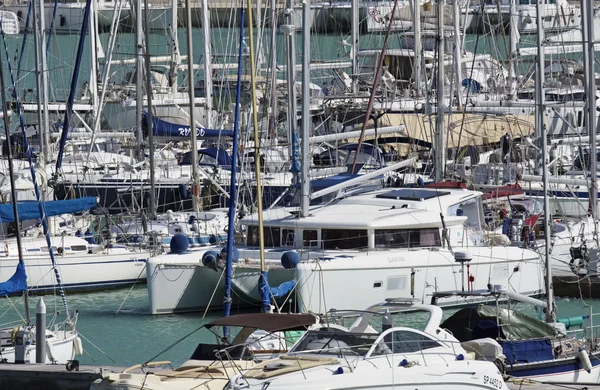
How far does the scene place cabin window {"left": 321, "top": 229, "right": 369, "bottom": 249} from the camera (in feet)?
89.4

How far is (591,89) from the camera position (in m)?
31.8

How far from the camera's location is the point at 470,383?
16.4 meters

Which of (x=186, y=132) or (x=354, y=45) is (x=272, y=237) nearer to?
(x=186, y=132)

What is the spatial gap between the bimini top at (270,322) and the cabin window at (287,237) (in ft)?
27.0

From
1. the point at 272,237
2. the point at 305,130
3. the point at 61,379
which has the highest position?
the point at 305,130

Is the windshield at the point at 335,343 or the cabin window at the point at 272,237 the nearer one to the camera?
the windshield at the point at 335,343

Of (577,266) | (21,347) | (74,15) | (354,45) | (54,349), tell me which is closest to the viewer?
(21,347)

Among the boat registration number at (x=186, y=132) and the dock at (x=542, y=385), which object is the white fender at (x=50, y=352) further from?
the boat registration number at (x=186, y=132)

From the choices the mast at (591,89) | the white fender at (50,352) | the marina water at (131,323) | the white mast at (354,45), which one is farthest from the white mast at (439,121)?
the white fender at (50,352)

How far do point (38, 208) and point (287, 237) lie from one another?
5633 mm

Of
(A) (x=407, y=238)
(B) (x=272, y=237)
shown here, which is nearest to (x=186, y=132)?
(B) (x=272, y=237)

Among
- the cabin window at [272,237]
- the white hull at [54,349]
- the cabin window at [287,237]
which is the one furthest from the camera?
the cabin window at [272,237]

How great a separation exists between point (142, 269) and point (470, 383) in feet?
54.6

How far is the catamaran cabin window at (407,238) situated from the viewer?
27281 mm
